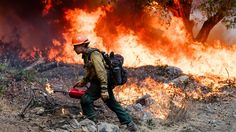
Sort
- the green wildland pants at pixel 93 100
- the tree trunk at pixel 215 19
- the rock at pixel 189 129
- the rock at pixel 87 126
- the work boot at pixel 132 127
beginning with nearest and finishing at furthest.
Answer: the rock at pixel 87 126 < the green wildland pants at pixel 93 100 < the work boot at pixel 132 127 < the rock at pixel 189 129 < the tree trunk at pixel 215 19

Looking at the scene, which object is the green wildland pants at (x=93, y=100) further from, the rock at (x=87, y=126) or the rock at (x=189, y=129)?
the rock at (x=189, y=129)

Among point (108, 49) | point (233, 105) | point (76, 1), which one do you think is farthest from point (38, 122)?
point (76, 1)

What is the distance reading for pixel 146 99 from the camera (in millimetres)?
10391

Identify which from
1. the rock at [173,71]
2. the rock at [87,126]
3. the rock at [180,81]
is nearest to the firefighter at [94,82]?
the rock at [87,126]

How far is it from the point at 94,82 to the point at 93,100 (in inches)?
12.5

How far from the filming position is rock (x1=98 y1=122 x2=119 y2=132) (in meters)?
8.27

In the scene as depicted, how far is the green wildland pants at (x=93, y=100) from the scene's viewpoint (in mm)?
8406

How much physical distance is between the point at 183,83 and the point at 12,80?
4.50m

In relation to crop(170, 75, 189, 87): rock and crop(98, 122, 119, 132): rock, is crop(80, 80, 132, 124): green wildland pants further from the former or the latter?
crop(170, 75, 189, 87): rock

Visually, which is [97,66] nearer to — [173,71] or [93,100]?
[93,100]

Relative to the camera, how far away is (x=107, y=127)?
27.3 feet

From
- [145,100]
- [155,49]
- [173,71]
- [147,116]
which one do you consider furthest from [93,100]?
[155,49]

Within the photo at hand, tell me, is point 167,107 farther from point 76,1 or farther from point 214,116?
point 76,1

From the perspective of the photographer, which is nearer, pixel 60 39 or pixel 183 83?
pixel 183 83
